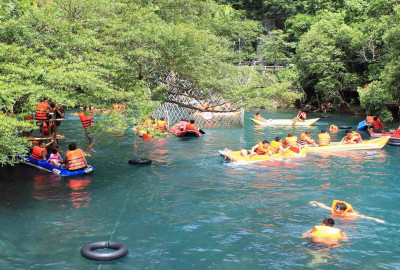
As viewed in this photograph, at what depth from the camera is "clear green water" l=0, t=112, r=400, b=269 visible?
7797mm

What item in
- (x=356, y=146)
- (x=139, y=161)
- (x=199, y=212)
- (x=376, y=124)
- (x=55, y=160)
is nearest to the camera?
(x=199, y=212)

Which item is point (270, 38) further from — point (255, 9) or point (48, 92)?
point (48, 92)

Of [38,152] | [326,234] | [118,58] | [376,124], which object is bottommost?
[326,234]

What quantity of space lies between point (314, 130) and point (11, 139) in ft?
64.4

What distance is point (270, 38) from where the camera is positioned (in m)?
42.0

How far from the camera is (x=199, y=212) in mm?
10195

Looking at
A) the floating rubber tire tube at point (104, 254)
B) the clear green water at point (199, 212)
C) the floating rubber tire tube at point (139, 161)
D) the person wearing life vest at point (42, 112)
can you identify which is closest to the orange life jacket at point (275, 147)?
the clear green water at point (199, 212)

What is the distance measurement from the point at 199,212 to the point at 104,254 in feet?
10.3

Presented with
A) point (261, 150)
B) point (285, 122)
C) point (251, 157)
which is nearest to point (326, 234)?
point (251, 157)

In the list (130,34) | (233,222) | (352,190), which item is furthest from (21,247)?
(352,190)

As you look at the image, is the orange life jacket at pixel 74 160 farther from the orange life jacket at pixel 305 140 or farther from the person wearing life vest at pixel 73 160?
the orange life jacket at pixel 305 140

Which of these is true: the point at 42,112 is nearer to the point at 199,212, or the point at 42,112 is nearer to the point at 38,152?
the point at 38,152

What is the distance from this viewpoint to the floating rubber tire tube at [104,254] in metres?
7.54

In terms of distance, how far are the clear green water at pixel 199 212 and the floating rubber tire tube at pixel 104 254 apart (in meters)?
0.09
